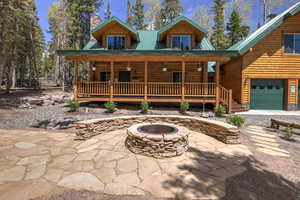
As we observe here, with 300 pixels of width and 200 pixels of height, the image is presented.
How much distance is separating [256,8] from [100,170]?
35.2 meters

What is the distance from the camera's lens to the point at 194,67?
11.9 metres

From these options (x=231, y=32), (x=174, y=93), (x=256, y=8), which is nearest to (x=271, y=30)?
(x=174, y=93)

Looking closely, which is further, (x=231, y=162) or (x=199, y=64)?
(x=199, y=64)

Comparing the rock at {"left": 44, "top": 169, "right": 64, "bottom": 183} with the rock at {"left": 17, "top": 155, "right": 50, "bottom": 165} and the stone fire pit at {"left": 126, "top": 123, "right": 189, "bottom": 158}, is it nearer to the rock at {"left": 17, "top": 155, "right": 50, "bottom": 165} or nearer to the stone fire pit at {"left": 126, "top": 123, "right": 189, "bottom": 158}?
the rock at {"left": 17, "top": 155, "right": 50, "bottom": 165}

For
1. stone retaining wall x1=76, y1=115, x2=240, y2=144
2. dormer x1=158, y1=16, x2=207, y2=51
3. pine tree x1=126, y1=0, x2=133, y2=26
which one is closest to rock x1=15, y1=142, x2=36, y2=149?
stone retaining wall x1=76, y1=115, x2=240, y2=144

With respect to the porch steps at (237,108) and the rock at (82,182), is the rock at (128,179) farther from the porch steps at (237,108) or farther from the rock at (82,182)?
the porch steps at (237,108)

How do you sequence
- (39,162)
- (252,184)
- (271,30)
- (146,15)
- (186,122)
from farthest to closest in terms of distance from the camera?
(146,15)
(271,30)
(186,122)
(39,162)
(252,184)

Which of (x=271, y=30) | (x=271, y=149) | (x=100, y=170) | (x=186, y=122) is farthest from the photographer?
(x=271, y=30)

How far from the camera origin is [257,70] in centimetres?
1063

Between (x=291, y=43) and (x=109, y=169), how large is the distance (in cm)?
1454

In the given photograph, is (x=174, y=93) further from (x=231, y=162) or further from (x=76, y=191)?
(x=76, y=191)

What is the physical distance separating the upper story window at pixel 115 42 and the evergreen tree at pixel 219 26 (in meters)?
18.8

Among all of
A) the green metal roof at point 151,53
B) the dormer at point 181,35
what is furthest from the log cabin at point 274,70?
the dormer at point 181,35

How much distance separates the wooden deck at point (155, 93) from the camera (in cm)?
953
